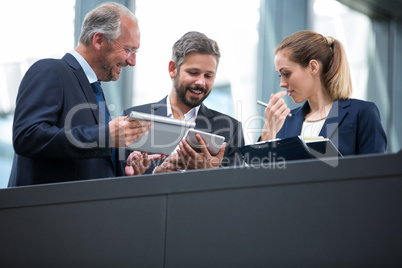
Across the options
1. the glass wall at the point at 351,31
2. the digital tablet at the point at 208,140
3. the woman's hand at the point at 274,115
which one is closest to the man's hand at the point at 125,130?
Result: the digital tablet at the point at 208,140

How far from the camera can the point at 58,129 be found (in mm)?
1933

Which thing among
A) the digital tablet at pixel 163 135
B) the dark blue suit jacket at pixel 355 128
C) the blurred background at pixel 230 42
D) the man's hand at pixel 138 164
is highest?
the blurred background at pixel 230 42

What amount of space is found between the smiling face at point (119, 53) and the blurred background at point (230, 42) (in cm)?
127

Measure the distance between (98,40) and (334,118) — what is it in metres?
1.04

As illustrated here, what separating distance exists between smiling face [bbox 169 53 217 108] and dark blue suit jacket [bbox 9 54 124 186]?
0.68m

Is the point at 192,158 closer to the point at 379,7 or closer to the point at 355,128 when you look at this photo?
the point at 355,128

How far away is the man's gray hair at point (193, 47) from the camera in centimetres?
278

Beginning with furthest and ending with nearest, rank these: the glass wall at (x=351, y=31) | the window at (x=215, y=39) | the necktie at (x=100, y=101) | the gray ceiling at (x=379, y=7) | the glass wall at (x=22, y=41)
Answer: the gray ceiling at (x=379, y=7) < the glass wall at (x=351, y=31) < the window at (x=215, y=39) < the glass wall at (x=22, y=41) < the necktie at (x=100, y=101)

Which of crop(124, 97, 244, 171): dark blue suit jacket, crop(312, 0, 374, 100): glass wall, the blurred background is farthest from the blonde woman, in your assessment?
crop(312, 0, 374, 100): glass wall

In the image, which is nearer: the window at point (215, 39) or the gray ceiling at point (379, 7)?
the window at point (215, 39)

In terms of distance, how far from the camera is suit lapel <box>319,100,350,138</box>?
2.39m

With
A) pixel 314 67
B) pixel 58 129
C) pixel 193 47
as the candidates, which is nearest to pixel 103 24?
pixel 193 47

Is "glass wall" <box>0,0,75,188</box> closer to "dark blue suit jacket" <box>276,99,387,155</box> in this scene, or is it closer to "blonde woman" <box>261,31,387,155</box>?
"blonde woman" <box>261,31,387,155</box>

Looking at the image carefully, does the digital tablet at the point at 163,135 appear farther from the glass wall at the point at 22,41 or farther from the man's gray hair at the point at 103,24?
the glass wall at the point at 22,41
